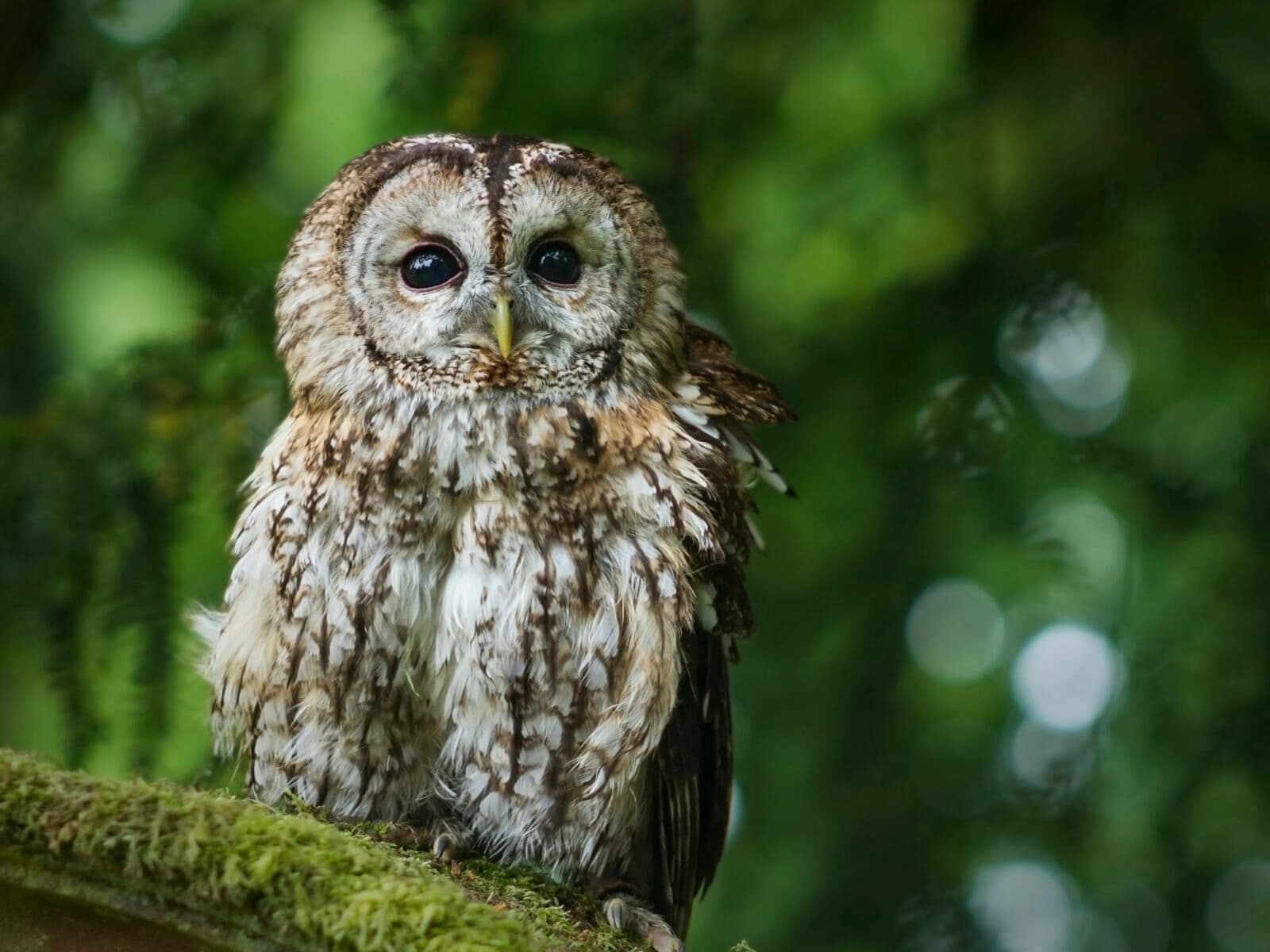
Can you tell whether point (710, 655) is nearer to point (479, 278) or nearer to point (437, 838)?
point (437, 838)

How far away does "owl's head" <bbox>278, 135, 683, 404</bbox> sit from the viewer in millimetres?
2057

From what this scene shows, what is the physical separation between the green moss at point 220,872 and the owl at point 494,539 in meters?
0.51

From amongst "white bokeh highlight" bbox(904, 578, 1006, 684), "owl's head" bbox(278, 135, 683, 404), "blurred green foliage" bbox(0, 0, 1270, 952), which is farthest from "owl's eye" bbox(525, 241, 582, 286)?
"white bokeh highlight" bbox(904, 578, 1006, 684)

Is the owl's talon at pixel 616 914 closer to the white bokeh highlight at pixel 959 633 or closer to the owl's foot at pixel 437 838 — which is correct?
the owl's foot at pixel 437 838

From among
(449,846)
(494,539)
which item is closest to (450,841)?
(449,846)

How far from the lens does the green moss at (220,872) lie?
1.30m

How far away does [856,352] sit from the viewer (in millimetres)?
2904

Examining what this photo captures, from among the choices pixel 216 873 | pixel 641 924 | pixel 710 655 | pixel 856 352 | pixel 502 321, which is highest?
pixel 856 352

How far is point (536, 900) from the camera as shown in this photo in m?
1.88

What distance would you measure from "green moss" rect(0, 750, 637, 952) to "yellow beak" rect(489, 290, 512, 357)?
0.81 m

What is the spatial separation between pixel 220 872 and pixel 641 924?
89cm

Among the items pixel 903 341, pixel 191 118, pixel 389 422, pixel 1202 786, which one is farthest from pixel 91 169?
pixel 1202 786

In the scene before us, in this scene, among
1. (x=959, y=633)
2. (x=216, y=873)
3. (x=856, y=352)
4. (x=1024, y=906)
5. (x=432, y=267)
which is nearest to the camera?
(x=216, y=873)

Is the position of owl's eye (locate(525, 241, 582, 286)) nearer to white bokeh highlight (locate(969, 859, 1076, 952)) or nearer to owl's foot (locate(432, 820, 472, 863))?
owl's foot (locate(432, 820, 472, 863))
